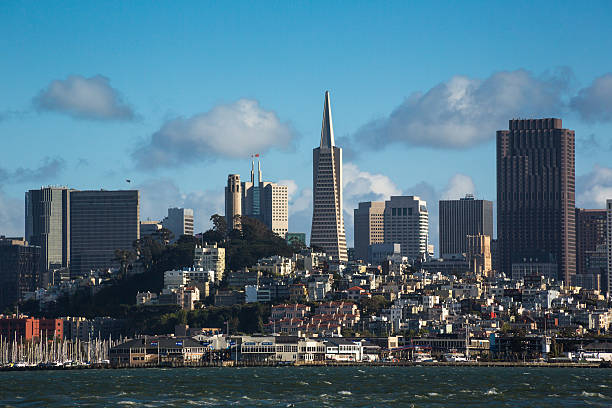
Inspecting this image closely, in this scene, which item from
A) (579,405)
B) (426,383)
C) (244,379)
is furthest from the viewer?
(244,379)

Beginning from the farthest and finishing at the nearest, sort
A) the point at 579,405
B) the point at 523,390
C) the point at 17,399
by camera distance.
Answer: the point at 523,390 → the point at 17,399 → the point at 579,405

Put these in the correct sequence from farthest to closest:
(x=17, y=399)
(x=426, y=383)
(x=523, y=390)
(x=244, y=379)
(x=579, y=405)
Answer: (x=244, y=379) < (x=426, y=383) < (x=523, y=390) < (x=17, y=399) < (x=579, y=405)

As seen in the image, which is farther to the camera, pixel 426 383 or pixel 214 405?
pixel 426 383

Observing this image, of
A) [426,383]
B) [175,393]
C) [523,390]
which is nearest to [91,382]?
[175,393]

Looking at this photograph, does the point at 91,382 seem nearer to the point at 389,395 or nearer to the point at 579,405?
the point at 389,395

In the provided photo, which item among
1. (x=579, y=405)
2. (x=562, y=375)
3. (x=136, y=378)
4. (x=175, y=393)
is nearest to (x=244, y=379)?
(x=136, y=378)

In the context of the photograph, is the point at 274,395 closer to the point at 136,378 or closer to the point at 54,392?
the point at 54,392
